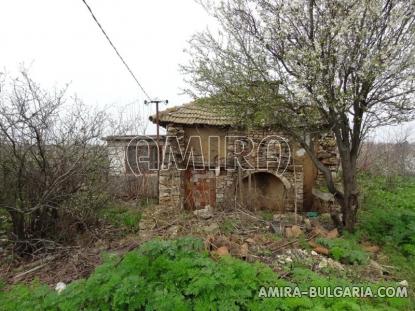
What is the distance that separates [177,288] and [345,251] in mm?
2976

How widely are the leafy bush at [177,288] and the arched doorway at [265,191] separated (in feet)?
18.7

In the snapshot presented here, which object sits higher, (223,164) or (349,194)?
(223,164)

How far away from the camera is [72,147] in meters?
6.64

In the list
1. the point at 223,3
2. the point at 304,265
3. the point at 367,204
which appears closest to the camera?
the point at 304,265

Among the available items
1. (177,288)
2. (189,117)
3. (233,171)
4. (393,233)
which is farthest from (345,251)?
Result: (189,117)

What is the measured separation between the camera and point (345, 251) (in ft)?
16.6

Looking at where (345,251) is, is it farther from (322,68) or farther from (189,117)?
(189,117)

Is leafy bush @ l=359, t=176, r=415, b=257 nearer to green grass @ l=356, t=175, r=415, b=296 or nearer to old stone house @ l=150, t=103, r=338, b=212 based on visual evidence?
green grass @ l=356, t=175, r=415, b=296

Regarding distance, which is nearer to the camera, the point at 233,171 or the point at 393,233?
the point at 393,233

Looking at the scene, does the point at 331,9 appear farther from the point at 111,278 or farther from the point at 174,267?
the point at 111,278

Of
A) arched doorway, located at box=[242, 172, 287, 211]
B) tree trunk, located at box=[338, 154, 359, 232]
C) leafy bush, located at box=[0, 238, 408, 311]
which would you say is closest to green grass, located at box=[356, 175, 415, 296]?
tree trunk, located at box=[338, 154, 359, 232]

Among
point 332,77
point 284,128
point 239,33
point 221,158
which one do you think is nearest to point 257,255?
point 284,128

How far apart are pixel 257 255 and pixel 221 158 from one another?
591 cm

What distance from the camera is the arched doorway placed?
9.88m
